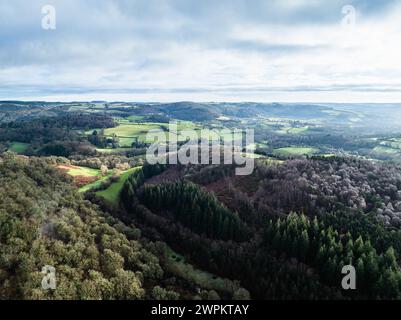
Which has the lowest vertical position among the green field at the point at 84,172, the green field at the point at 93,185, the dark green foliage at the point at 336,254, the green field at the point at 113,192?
the dark green foliage at the point at 336,254

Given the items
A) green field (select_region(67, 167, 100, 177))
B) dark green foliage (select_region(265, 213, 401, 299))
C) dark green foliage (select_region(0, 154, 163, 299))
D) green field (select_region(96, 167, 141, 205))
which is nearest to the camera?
dark green foliage (select_region(0, 154, 163, 299))

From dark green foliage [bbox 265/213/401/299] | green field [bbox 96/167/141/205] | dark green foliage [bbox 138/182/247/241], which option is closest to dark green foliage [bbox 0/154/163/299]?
dark green foliage [bbox 138/182/247/241]

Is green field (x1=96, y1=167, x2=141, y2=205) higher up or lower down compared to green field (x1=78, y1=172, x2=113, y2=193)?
lower down

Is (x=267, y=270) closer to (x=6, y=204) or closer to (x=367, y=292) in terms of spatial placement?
(x=367, y=292)

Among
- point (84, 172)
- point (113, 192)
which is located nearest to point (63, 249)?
point (113, 192)

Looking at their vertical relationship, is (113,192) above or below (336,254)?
above

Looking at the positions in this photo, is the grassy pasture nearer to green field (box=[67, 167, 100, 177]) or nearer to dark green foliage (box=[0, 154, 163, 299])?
green field (box=[67, 167, 100, 177])

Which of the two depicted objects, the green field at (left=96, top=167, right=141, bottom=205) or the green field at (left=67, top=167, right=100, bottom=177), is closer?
the green field at (left=96, top=167, right=141, bottom=205)

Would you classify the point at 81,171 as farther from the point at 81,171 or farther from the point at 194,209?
→ the point at 194,209

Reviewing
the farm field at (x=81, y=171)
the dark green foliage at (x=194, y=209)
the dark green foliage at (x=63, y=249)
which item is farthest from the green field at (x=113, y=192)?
the dark green foliage at (x=63, y=249)

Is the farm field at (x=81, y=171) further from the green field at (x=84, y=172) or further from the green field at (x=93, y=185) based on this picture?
the green field at (x=93, y=185)

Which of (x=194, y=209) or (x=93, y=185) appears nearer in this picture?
(x=194, y=209)
